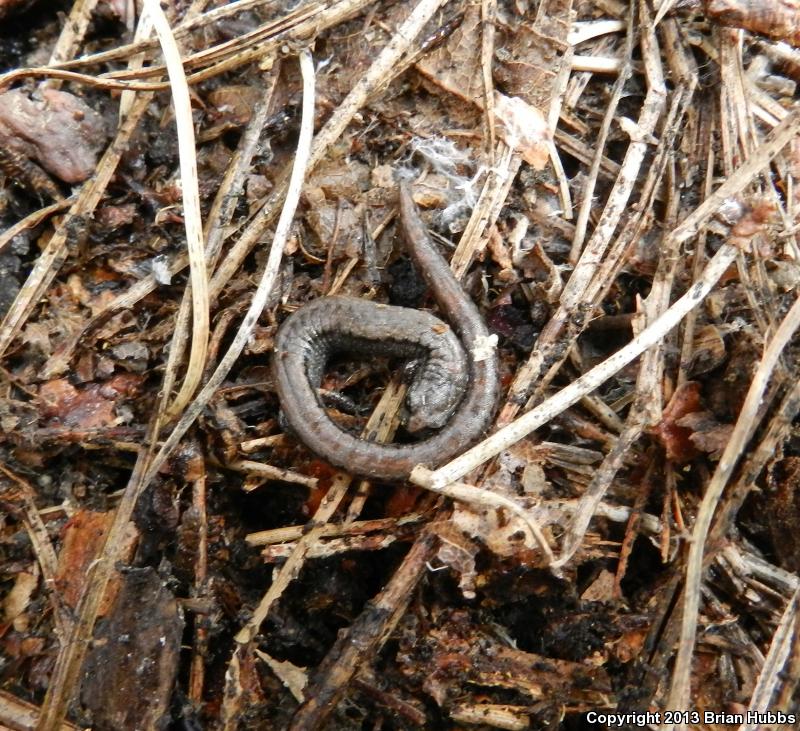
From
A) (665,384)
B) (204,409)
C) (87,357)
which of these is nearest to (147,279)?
(87,357)

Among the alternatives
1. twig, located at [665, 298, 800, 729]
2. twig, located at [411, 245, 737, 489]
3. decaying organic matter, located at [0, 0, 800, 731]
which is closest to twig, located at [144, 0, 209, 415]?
decaying organic matter, located at [0, 0, 800, 731]

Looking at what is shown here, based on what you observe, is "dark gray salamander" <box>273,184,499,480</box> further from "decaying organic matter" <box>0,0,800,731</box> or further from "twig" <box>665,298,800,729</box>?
"twig" <box>665,298,800,729</box>

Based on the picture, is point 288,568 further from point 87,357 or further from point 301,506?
point 87,357

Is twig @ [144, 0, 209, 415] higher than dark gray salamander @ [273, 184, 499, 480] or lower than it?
higher

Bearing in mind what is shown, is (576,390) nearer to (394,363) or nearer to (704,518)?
(704,518)

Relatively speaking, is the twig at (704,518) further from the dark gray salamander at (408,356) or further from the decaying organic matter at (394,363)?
the dark gray salamander at (408,356)

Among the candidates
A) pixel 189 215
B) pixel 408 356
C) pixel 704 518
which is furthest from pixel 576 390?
pixel 189 215

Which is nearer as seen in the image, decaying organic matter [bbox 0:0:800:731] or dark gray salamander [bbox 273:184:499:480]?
decaying organic matter [bbox 0:0:800:731]

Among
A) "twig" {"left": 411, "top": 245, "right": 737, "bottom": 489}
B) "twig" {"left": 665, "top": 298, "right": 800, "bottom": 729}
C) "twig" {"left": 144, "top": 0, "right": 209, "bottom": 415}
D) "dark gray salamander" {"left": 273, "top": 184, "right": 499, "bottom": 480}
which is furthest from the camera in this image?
"dark gray salamander" {"left": 273, "top": 184, "right": 499, "bottom": 480}

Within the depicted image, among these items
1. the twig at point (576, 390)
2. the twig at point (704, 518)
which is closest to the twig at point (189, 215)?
the twig at point (576, 390)
